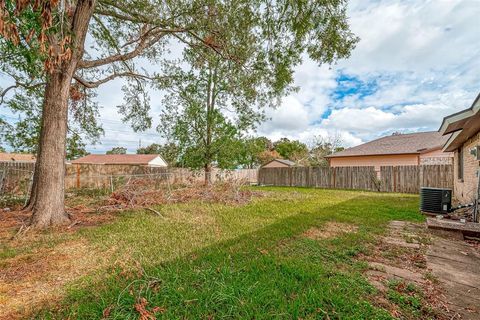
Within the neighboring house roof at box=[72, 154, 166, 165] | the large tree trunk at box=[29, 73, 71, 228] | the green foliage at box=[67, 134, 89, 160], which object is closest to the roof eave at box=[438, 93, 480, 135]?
the large tree trunk at box=[29, 73, 71, 228]

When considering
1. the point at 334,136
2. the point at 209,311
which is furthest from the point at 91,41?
the point at 334,136

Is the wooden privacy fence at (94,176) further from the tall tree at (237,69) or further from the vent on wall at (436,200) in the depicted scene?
the vent on wall at (436,200)

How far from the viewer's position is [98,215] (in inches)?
225

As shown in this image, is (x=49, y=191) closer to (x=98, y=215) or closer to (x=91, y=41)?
(x=98, y=215)

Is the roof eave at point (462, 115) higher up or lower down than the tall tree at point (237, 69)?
lower down

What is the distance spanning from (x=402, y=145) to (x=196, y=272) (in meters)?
17.6

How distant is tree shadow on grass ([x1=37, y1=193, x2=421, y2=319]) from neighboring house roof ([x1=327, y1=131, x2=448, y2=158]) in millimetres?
14303

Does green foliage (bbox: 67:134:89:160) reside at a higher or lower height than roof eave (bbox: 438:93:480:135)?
lower

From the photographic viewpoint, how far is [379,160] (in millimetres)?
15609

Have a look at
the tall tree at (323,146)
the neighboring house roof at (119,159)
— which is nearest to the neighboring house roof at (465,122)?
the tall tree at (323,146)

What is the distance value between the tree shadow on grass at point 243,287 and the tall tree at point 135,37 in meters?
2.69

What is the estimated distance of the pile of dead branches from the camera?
6.62m

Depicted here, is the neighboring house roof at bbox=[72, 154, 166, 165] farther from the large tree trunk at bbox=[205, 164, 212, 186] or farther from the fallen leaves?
the fallen leaves

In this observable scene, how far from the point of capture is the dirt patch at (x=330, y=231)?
4.01 meters
